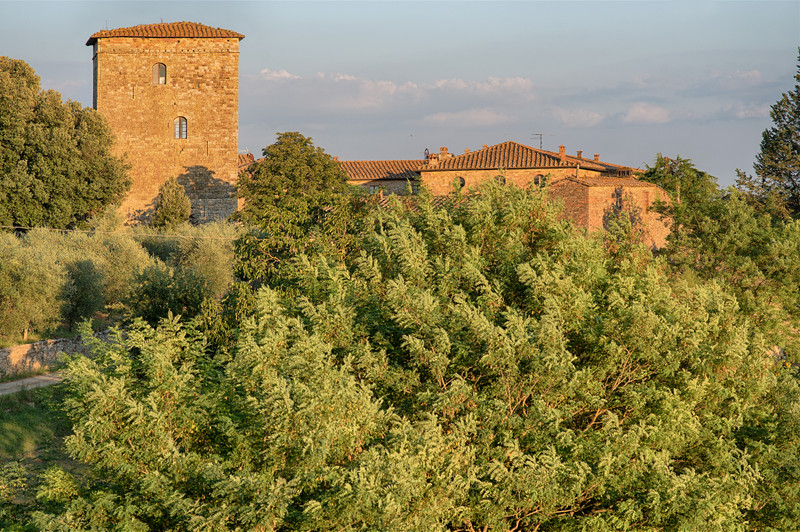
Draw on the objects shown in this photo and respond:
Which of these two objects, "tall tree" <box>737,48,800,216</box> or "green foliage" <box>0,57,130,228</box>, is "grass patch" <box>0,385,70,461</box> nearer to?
"green foliage" <box>0,57,130,228</box>

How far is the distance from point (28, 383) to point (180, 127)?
22.6m

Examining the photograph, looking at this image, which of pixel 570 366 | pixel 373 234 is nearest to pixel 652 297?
pixel 570 366

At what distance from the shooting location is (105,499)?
8.66 meters

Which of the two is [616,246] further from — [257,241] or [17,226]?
[17,226]

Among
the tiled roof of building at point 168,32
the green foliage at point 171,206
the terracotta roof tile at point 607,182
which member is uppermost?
the tiled roof of building at point 168,32

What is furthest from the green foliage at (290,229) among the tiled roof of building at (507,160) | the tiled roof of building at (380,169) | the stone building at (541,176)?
the tiled roof of building at (380,169)

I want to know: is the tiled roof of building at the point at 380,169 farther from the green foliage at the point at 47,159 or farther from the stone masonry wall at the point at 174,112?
the green foliage at the point at 47,159

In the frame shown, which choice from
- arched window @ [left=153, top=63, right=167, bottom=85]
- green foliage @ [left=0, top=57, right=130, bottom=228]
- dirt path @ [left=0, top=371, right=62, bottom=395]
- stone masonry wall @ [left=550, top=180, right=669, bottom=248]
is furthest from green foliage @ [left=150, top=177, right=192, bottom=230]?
stone masonry wall @ [left=550, top=180, right=669, bottom=248]

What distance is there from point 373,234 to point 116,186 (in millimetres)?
29782

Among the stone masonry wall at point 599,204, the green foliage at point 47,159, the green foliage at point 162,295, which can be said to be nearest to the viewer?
the green foliage at point 162,295

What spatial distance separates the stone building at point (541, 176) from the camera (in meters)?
28.9

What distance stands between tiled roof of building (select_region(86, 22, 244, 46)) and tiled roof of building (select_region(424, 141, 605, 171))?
12718 millimetres

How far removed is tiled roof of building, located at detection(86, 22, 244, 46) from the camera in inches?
1631

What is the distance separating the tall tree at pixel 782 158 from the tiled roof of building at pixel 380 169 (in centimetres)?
1920
